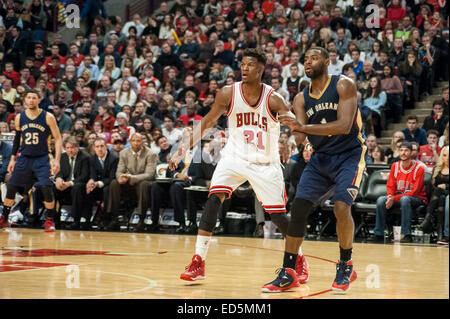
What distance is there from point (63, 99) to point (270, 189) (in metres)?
10.9

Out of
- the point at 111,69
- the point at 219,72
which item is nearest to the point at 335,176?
the point at 219,72

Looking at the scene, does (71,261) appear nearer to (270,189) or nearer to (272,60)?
(270,189)

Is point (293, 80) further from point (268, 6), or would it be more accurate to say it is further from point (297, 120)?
point (297, 120)

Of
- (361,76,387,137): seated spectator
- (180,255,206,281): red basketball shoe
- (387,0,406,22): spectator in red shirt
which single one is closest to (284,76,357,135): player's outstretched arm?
(180,255,206,281): red basketball shoe

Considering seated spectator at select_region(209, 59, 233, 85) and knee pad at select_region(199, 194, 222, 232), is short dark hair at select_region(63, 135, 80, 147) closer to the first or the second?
seated spectator at select_region(209, 59, 233, 85)

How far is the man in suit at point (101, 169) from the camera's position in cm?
1193

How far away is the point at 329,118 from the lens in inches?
209

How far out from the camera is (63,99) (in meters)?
15.8

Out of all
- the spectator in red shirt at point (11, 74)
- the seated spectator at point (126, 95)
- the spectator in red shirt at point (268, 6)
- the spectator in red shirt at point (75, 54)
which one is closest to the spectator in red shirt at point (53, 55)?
the spectator in red shirt at point (75, 54)

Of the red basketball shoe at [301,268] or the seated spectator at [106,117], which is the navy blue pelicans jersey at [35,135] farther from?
the red basketball shoe at [301,268]

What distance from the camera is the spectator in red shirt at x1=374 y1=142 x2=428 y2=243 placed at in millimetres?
10203

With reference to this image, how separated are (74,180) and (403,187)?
18.1 feet

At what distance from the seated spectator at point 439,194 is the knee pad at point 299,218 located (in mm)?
5369
